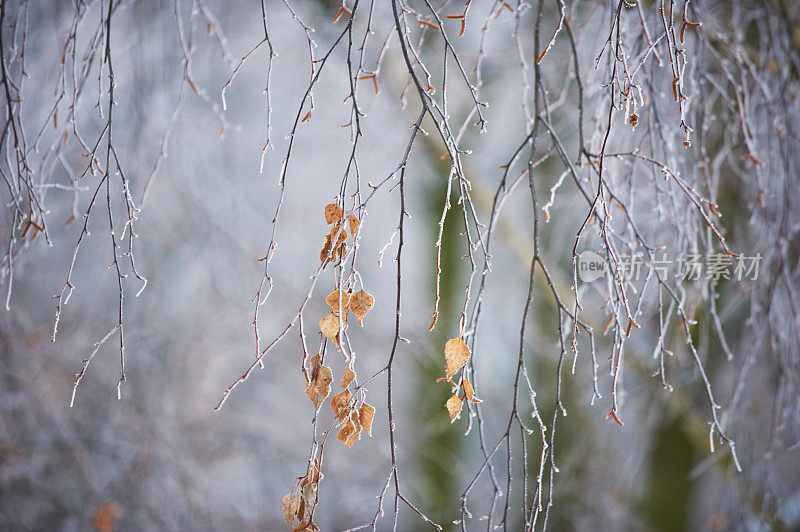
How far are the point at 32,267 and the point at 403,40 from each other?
7.90 ft

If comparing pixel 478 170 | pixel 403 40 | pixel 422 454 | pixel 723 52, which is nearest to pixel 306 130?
pixel 478 170

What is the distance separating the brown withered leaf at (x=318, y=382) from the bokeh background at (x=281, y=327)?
1056 mm

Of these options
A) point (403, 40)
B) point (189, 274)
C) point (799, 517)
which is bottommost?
point (799, 517)

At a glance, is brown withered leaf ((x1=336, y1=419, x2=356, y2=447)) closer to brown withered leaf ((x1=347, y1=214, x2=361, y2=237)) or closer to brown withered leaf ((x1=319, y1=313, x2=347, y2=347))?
brown withered leaf ((x1=319, y1=313, x2=347, y2=347))

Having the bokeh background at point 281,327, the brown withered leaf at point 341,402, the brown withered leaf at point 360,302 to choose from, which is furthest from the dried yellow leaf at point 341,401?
the bokeh background at point 281,327

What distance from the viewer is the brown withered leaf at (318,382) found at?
2.44ft

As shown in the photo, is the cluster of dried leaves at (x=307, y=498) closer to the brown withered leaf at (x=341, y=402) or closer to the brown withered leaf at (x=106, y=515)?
the brown withered leaf at (x=341, y=402)

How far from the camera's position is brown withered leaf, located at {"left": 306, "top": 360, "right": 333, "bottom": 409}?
2.44 ft

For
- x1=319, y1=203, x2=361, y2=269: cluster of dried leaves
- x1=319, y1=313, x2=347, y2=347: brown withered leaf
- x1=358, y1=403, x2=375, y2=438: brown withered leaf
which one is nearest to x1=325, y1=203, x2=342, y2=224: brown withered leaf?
x1=319, y1=203, x2=361, y2=269: cluster of dried leaves

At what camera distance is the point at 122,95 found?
7.89ft

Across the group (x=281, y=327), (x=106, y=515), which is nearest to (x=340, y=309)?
(x=106, y=515)

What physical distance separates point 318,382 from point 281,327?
9.33 ft

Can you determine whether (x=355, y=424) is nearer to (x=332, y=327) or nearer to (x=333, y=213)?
(x=332, y=327)

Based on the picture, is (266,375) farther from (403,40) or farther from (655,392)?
(403,40)
